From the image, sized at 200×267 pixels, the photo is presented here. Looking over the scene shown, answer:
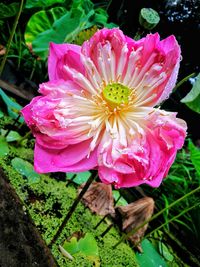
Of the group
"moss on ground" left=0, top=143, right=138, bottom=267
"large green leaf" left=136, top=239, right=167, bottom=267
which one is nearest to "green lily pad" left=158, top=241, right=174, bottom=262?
"large green leaf" left=136, top=239, right=167, bottom=267

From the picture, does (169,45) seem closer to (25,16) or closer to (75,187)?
(75,187)

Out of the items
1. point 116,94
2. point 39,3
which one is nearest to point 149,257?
point 116,94

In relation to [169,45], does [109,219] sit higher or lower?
lower

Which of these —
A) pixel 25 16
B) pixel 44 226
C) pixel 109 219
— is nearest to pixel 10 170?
pixel 44 226

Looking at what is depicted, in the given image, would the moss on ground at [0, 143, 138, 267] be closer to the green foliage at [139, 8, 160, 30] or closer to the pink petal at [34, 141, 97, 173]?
the pink petal at [34, 141, 97, 173]

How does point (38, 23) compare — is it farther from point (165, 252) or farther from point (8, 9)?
point (165, 252)
